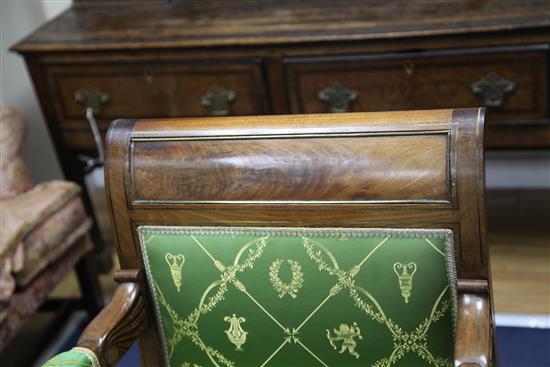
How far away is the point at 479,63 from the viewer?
1.75 meters

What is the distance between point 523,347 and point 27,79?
1.47 meters

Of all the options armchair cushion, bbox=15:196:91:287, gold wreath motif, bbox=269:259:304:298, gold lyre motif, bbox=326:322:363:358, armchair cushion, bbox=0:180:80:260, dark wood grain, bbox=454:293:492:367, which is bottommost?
armchair cushion, bbox=15:196:91:287

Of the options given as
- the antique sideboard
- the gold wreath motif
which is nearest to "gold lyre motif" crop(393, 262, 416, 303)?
the gold wreath motif

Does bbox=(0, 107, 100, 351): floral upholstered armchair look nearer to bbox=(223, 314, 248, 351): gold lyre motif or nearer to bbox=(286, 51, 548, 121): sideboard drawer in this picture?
bbox=(286, 51, 548, 121): sideboard drawer

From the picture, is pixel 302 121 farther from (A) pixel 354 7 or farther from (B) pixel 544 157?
(B) pixel 544 157

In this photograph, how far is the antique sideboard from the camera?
1747 mm

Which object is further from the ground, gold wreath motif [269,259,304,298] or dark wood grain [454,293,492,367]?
gold wreath motif [269,259,304,298]

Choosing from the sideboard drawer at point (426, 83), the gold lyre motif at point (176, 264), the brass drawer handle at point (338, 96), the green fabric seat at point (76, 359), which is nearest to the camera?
the green fabric seat at point (76, 359)

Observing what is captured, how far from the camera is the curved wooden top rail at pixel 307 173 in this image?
1100 mm

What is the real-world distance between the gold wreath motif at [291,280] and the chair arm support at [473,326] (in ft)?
0.71

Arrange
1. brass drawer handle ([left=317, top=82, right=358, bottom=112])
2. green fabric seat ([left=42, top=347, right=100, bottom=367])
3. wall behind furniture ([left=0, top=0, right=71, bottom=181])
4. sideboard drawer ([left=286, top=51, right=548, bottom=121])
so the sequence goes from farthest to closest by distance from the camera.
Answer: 1. wall behind furniture ([left=0, top=0, right=71, bottom=181])
2. brass drawer handle ([left=317, top=82, right=358, bottom=112])
3. sideboard drawer ([left=286, top=51, right=548, bottom=121])
4. green fabric seat ([left=42, top=347, right=100, bottom=367])

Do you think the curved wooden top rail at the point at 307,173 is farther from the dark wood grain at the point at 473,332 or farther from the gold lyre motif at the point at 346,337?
the gold lyre motif at the point at 346,337

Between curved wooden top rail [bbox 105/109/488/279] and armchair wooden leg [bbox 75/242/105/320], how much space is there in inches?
33.7

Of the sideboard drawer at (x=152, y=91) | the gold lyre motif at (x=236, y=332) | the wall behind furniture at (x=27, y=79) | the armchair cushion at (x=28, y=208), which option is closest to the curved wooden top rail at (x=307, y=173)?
the gold lyre motif at (x=236, y=332)
